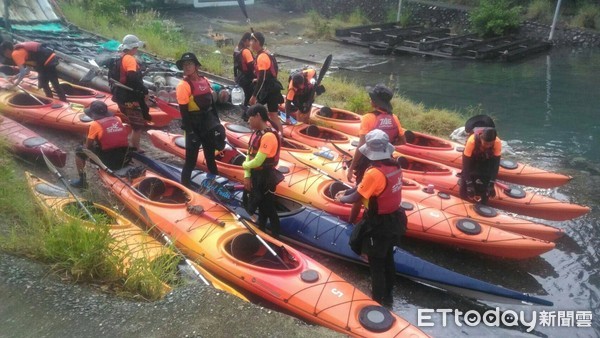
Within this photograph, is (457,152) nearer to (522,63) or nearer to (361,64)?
(361,64)

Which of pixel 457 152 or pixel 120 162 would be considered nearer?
pixel 120 162

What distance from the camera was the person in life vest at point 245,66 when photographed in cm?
822

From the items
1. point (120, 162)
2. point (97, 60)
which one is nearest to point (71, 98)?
point (97, 60)

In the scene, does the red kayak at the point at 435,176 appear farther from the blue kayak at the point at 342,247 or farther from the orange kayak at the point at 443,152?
the blue kayak at the point at 342,247

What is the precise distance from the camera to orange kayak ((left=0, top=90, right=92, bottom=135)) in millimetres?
7270

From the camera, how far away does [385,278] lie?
14.9 feet

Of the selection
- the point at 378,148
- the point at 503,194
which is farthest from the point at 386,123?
the point at 503,194

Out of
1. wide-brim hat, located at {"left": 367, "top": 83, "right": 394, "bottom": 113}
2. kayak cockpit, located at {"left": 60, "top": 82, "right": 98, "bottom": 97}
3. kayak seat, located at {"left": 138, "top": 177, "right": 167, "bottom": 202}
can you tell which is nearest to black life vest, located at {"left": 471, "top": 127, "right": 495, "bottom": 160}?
wide-brim hat, located at {"left": 367, "top": 83, "right": 394, "bottom": 113}

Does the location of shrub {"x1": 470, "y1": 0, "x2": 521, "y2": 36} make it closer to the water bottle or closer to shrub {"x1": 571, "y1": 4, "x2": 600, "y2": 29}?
shrub {"x1": 571, "y1": 4, "x2": 600, "y2": 29}

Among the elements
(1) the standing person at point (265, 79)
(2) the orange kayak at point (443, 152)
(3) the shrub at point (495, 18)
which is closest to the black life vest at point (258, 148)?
(1) the standing person at point (265, 79)

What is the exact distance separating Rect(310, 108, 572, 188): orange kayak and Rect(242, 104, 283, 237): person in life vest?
115 inches

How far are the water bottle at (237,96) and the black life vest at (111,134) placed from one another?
3480mm

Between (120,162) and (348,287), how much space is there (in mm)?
3334

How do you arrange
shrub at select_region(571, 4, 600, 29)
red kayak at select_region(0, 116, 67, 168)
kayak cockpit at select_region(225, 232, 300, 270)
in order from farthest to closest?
shrub at select_region(571, 4, 600, 29)
red kayak at select_region(0, 116, 67, 168)
kayak cockpit at select_region(225, 232, 300, 270)
